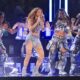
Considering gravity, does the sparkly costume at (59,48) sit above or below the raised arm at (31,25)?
below

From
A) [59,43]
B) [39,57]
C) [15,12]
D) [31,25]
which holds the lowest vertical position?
[39,57]

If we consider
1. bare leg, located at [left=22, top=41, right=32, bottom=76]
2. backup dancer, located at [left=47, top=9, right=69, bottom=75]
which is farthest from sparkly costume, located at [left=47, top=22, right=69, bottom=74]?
bare leg, located at [left=22, top=41, right=32, bottom=76]

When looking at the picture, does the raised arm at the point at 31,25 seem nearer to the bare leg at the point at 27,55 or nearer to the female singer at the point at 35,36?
the female singer at the point at 35,36

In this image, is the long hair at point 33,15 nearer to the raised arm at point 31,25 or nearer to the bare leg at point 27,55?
the raised arm at point 31,25

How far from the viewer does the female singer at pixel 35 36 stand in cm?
485

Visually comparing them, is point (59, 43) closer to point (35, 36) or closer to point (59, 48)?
point (59, 48)

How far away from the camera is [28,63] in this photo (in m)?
4.84

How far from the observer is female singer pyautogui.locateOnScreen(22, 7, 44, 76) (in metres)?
4.85

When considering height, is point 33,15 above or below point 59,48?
Answer: above

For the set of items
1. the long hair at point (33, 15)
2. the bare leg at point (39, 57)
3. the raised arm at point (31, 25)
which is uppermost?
the long hair at point (33, 15)

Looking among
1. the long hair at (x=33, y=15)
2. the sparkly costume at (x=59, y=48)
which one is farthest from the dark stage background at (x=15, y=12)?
the sparkly costume at (x=59, y=48)

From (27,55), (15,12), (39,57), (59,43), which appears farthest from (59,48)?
(15,12)

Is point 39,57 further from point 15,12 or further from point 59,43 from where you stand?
point 15,12

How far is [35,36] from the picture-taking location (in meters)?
4.87
